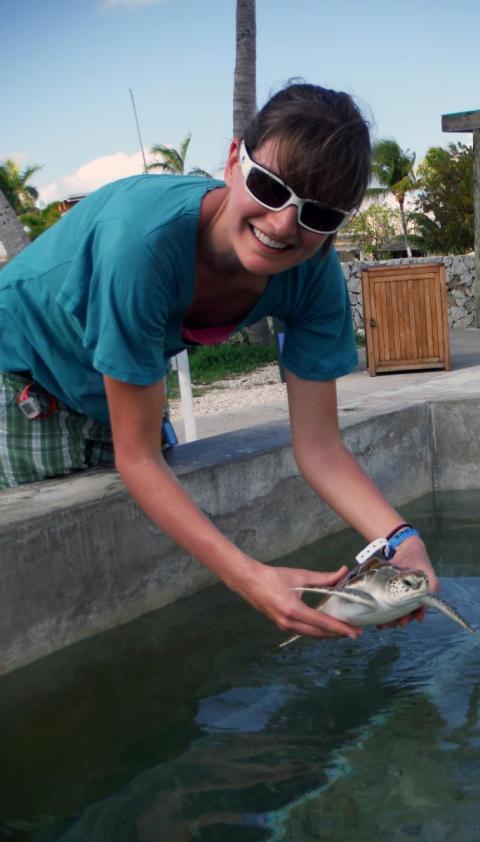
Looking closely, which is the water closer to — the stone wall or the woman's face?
the woman's face

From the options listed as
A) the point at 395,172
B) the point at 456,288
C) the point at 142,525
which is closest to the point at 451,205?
the point at 456,288

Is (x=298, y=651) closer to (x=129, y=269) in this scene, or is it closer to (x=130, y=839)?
(x=130, y=839)

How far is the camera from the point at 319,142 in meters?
1.85

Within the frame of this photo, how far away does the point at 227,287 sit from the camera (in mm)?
2291

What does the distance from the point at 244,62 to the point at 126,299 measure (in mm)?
10980

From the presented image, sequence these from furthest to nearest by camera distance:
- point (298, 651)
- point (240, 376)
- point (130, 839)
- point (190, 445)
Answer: point (240, 376), point (190, 445), point (298, 651), point (130, 839)

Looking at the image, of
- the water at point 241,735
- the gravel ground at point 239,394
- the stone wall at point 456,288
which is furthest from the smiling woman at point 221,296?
the stone wall at point 456,288

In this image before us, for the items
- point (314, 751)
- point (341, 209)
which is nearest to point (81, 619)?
point (314, 751)

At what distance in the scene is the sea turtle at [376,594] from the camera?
220 cm

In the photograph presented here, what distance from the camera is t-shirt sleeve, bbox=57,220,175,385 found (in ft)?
6.37

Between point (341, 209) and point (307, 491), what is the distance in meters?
2.22

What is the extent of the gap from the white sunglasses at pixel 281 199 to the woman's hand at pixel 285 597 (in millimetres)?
753

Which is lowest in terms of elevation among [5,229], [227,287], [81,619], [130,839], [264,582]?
[130,839]

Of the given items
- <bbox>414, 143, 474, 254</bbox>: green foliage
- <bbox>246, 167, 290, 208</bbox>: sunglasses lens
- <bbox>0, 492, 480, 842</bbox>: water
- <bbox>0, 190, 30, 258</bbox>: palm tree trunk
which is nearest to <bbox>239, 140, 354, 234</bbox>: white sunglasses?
<bbox>246, 167, 290, 208</bbox>: sunglasses lens
